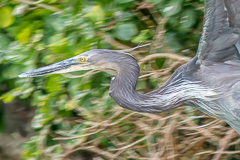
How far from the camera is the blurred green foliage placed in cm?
440

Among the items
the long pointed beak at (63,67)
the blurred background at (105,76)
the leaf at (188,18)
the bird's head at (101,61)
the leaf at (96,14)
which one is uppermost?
the leaf at (96,14)

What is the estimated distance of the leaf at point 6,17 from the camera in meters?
4.71

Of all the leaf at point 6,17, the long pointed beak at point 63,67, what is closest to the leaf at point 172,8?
the long pointed beak at point 63,67

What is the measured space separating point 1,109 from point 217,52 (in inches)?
95.6

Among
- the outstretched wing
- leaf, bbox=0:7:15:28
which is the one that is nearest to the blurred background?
leaf, bbox=0:7:15:28

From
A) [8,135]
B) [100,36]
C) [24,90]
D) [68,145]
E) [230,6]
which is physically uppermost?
[230,6]

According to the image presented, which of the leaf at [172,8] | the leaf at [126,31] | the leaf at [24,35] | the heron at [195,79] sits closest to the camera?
the heron at [195,79]

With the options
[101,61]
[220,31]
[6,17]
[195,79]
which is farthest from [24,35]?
[220,31]

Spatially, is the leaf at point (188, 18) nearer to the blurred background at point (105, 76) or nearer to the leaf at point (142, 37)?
the blurred background at point (105, 76)

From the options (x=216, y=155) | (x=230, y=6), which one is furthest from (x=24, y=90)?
(x=230, y=6)

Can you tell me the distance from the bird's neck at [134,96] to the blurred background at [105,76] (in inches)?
20.4

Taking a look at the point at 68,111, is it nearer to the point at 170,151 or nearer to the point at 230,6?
the point at 170,151

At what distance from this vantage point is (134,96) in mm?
3842

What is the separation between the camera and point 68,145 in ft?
16.0
